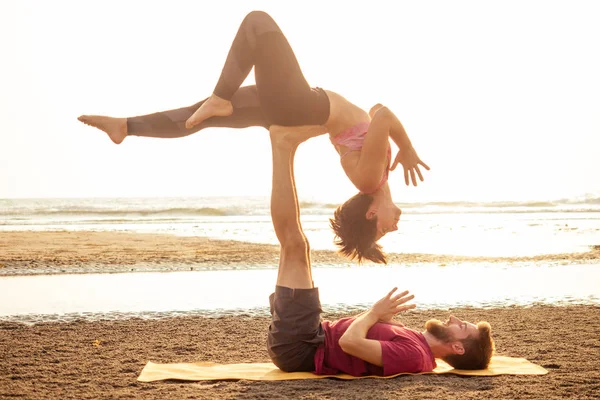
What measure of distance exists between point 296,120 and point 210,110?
661 mm

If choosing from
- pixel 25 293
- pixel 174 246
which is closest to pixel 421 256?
pixel 174 246

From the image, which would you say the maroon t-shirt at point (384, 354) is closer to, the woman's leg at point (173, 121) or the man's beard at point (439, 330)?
the man's beard at point (439, 330)

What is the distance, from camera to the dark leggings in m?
4.76

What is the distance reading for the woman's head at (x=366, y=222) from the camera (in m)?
5.03

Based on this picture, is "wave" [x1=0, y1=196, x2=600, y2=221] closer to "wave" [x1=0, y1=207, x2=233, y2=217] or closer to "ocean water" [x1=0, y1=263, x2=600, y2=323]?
"wave" [x1=0, y1=207, x2=233, y2=217]

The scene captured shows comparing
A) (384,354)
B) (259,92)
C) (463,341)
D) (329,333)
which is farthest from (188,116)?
(463,341)

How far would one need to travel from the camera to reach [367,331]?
4.54 metres

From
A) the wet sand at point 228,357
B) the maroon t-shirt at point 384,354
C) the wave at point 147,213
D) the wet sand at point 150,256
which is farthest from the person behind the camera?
the wave at point 147,213

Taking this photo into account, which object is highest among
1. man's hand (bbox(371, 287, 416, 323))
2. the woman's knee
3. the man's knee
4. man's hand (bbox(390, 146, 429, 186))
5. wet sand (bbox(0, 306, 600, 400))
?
the woman's knee

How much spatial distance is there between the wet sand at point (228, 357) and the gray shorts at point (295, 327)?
30cm

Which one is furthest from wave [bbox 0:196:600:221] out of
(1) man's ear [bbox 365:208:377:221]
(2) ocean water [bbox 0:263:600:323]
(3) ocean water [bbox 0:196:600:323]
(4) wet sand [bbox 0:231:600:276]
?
(1) man's ear [bbox 365:208:377:221]

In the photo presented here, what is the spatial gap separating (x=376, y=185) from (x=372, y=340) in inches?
46.4

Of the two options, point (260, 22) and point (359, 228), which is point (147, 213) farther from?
point (260, 22)

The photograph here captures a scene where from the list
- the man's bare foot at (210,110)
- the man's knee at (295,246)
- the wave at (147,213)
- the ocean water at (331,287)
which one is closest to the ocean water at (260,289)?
the ocean water at (331,287)
